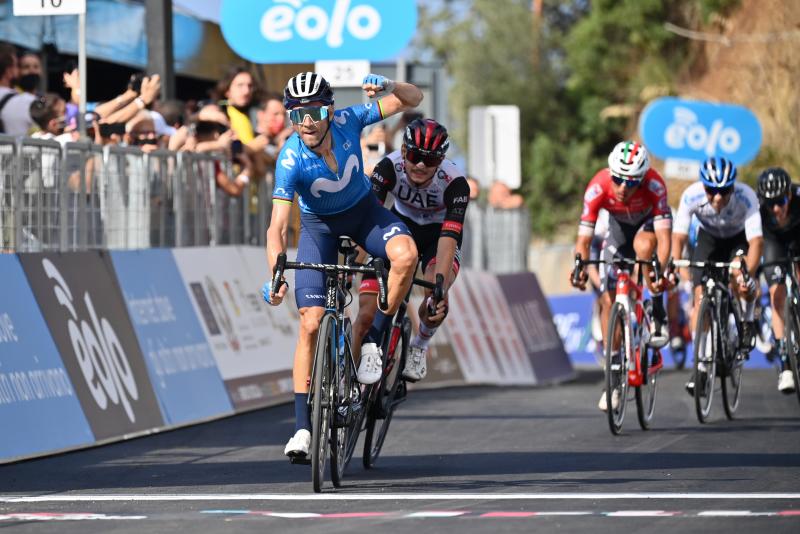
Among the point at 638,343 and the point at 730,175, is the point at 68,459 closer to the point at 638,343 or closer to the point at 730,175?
the point at 638,343

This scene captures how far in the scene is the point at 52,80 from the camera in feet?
→ 59.2

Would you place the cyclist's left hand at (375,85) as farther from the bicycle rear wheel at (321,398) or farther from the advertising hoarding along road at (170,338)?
the advertising hoarding along road at (170,338)

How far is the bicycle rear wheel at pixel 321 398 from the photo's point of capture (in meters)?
9.18

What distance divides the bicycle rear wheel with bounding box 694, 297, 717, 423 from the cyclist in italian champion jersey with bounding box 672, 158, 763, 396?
92 mm

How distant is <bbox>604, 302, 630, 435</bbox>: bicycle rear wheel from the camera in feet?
43.4

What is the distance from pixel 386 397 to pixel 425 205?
4.54ft

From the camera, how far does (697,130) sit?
1001 inches

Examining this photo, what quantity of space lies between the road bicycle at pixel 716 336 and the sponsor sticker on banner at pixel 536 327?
7461mm

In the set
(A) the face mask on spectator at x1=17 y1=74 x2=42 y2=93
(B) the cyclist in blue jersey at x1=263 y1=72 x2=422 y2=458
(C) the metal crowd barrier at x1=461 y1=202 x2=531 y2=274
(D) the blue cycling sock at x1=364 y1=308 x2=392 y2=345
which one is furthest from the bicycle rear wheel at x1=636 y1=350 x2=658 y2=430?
(C) the metal crowd barrier at x1=461 y1=202 x2=531 y2=274

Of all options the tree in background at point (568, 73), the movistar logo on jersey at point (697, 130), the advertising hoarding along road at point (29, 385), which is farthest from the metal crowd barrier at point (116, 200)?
the tree in background at point (568, 73)

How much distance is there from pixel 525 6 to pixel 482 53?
320 centimetres

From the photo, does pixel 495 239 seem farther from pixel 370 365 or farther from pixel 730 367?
pixel 370 365

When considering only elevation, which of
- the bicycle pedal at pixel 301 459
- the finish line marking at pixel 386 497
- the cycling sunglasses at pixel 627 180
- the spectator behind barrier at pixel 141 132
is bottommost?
the finish line marking at pixel 386 497

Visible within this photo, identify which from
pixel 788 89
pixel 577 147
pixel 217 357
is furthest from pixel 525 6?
pixel 217 357
